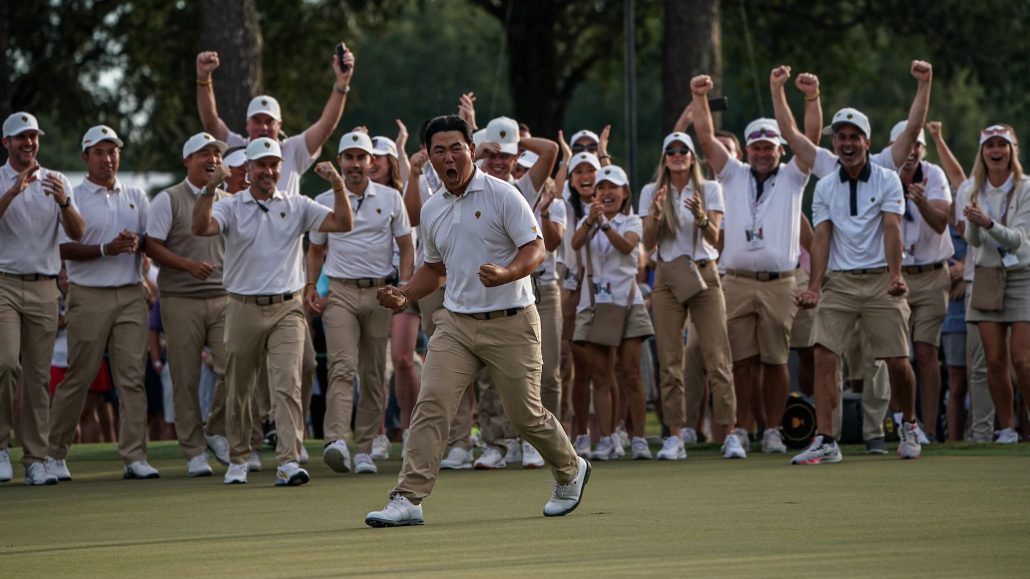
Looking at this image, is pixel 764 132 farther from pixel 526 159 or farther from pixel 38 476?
pixel 38 476

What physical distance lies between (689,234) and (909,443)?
95.0 inches

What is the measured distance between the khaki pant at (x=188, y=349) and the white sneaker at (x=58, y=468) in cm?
86

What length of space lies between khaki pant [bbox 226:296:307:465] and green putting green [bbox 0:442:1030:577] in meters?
0.36

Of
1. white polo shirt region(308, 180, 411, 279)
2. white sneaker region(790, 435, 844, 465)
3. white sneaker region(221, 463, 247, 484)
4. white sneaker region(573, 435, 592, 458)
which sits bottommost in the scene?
white sneaker region(573, 435, 592, 458)

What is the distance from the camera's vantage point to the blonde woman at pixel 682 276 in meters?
14.1

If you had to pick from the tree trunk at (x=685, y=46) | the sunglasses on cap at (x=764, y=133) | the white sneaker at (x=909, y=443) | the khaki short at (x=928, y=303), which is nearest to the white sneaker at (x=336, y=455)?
the white sneaker at (x=909, y=443)

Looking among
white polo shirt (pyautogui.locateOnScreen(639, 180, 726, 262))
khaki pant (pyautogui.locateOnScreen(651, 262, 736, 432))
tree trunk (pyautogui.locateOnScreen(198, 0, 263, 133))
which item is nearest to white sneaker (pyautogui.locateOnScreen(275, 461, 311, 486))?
khaki pant (pyautogui.locateOnScreen(651, 262, 736, 432))

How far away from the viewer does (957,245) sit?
52.2 ft

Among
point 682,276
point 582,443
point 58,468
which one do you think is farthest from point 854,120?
point 58,468

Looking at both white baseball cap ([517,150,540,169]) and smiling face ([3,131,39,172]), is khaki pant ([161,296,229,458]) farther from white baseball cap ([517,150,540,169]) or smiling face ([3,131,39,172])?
white baseball cap ([517,150,540,169])

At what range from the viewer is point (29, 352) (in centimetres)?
1303

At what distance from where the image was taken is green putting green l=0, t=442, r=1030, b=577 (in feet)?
24.6

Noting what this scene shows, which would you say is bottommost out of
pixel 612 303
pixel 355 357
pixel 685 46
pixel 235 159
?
pixel 355 357

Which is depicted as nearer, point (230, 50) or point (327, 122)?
point (327, 122)
